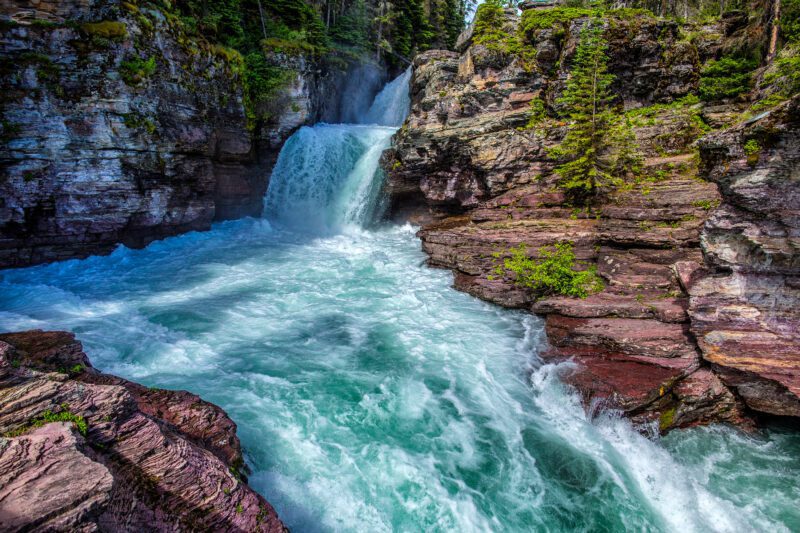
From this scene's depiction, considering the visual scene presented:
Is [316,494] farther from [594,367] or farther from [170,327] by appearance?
[170,327]

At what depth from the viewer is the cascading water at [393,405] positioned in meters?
6.15

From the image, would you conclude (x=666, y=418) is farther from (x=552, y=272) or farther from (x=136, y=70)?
(x=136, y=70)

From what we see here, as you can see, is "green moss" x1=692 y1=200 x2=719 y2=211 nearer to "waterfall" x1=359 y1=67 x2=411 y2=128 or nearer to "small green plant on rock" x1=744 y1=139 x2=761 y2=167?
"small green plant on rock" x1=744 y1=139 x2=761 y2=167

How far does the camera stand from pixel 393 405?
323 inches

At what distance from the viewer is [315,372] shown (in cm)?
916

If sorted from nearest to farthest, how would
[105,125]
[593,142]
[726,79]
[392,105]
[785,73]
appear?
[785,73], [593,142], [105,125], [726,79], [392,105]

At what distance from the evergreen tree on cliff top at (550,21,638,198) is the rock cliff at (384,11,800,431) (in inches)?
25.0

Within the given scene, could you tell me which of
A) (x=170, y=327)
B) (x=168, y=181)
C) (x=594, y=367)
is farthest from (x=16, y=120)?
(x=594, y=367)

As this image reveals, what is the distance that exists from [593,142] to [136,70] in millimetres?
17227

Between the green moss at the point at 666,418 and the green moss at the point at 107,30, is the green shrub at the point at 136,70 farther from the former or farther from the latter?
the green moss at the point at 666,418

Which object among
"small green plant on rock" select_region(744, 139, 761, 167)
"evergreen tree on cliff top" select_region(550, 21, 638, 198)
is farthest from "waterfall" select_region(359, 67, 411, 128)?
"small green plant on rock" select_region(744, 139, 761, 167)

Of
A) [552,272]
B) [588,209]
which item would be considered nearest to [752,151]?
[552,272]

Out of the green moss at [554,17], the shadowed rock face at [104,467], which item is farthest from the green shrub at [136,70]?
the green moss at [554,17]

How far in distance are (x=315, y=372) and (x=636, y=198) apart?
1070 cm
